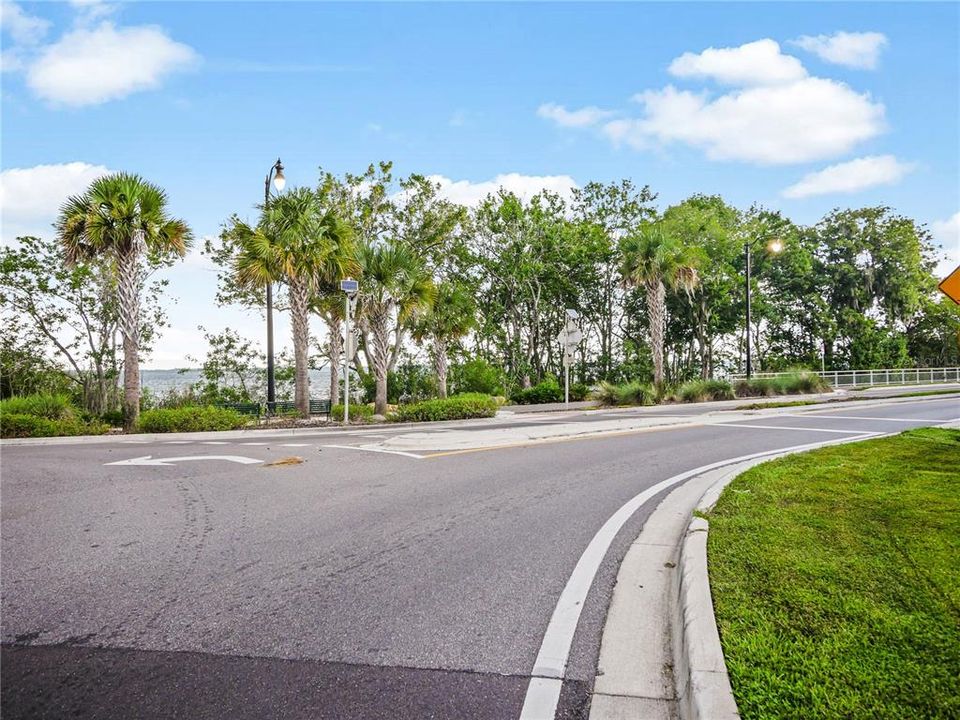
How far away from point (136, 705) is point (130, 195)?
17.5 metres

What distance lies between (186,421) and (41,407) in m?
4.17

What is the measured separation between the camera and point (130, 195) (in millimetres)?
16781

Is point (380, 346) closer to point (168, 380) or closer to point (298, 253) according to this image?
point (298, 253)

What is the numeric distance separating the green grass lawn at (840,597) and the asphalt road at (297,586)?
81cm

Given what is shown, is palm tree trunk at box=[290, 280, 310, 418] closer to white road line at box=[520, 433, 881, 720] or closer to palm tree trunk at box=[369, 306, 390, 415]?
palm tree trunk at box=[369, 306, 390, 415]

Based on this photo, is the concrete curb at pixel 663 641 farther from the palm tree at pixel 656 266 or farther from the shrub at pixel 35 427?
the palm tree at pixel 656 266

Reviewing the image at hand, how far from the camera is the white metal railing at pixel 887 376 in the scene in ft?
120

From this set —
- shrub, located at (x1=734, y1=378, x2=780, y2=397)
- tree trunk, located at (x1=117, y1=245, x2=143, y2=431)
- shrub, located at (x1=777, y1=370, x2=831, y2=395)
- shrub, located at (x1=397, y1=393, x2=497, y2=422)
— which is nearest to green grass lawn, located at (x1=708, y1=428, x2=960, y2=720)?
shrub, located at (x1=397, y1=393, x2=497, y2=422)

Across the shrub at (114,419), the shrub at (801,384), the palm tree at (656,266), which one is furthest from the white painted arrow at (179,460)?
the shrub at (801,384)

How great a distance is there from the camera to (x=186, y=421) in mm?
16531

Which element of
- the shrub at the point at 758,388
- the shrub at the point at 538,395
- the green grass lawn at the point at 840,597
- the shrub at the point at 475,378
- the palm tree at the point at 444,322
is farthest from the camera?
the shrub at the point at 475,378

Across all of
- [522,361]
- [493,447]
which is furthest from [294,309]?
[522,361]

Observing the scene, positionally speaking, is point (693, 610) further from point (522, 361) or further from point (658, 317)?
point (522, 361)

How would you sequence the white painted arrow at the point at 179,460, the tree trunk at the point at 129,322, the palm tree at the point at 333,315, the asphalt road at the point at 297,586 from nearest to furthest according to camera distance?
the asphalt road at the point at 297,586
the white painted arrow at the point at 179,460
the tree trunk at the point at 129,322
the palm tree at the point at 333,315
